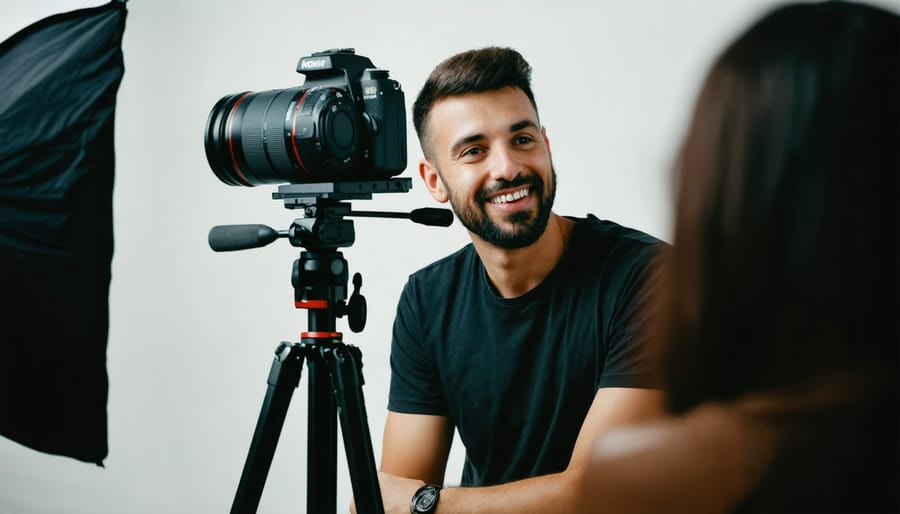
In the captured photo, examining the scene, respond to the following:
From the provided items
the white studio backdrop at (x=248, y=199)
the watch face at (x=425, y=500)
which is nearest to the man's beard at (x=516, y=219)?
the watch face at (x=425, y=500)

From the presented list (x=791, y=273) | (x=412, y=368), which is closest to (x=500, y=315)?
(x=412, y=368)

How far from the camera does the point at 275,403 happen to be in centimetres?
147

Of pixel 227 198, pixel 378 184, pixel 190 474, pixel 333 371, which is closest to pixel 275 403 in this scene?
pixel 333 371

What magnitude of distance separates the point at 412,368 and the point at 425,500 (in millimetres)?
261

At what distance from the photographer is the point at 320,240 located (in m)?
1.45

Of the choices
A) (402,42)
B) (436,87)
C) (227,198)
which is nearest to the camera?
(436,87)

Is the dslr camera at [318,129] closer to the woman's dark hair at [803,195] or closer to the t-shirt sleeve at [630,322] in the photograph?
the t-shirt sleeve at [630,322]

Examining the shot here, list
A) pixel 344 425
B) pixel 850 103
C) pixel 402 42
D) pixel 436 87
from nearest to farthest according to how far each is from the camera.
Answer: pixel 850 103 → pixel 344 425 → pixel 436 87 → pixel 402 42

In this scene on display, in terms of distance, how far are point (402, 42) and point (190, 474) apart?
152 centimetres

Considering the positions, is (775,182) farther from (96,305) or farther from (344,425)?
(96,305)

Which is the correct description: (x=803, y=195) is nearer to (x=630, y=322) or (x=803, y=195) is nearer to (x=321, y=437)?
(x=630, y=322)

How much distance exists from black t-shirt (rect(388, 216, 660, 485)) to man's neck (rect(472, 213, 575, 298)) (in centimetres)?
2

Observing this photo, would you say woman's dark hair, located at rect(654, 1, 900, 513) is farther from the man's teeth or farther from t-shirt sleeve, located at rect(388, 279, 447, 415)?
t-shirt sleeve, located at rect(388, 279, 447, 415)

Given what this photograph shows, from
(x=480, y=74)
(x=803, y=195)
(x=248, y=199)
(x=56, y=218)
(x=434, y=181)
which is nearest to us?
→ (x=803, y=195)
